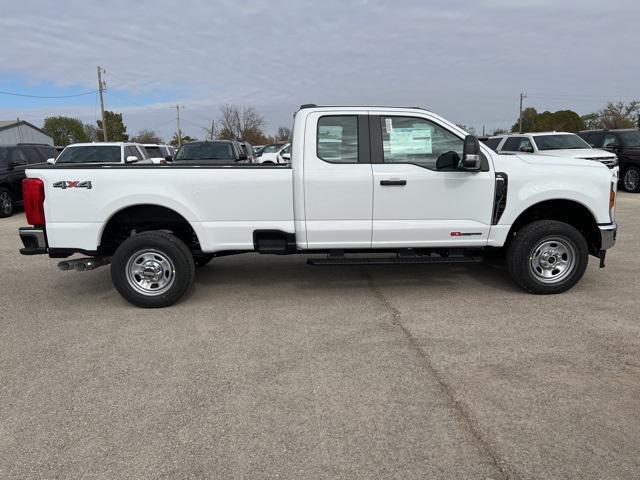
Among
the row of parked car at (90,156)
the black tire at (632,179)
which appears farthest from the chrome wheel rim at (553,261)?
the black tire at (632,179)

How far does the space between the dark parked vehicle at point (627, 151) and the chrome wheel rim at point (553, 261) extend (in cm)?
1256

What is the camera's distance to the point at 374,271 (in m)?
6.89

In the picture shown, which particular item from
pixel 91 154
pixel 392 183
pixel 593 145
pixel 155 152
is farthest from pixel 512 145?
pixel 155 152

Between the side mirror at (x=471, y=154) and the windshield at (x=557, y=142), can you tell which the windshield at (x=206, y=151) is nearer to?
the windshield at (x=557, y=142)

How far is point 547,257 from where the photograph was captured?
5.68 metres

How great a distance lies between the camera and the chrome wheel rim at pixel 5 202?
13695 millimetres

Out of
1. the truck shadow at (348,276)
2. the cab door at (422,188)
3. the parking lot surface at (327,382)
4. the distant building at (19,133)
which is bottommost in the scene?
the parking lot surface at (327,382)

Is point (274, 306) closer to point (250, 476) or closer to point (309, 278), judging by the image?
point (309, 278)

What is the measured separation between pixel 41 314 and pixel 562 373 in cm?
502

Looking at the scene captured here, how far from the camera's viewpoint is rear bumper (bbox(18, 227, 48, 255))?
5.31 m

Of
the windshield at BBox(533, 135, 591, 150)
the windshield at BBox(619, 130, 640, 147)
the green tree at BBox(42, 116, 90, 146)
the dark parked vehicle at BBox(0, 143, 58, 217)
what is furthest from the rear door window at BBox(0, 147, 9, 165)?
the green tree at BBox(42, 116, 90, 146)

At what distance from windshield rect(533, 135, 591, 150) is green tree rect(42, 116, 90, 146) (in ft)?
333

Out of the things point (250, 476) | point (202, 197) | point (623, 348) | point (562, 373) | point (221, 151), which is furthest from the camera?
point (221, 151)

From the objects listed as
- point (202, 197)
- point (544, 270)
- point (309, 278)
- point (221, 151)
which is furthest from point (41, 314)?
point (221, 151)
